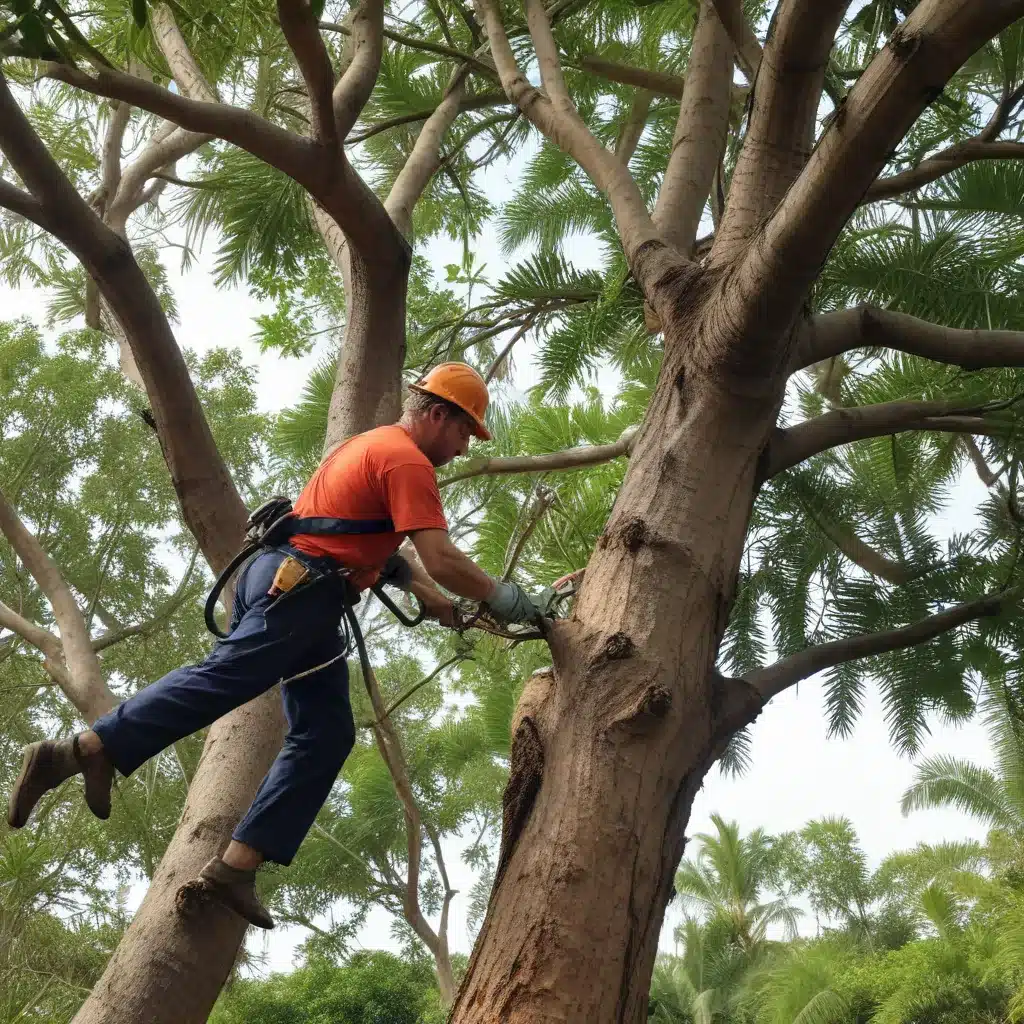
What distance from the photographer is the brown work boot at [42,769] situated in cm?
202

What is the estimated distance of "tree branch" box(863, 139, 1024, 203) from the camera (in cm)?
288

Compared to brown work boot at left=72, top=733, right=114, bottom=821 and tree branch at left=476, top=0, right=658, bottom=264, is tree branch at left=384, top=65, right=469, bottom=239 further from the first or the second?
brown work boot at left=72, top=733, right=114, bottom=821

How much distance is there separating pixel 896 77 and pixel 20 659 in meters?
9.57

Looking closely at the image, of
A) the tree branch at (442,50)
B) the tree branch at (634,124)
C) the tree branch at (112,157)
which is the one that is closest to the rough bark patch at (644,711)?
the tree branch at (442,50)

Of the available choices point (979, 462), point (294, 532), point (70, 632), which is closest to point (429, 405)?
point (294, 532)

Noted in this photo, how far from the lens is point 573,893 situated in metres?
1.64

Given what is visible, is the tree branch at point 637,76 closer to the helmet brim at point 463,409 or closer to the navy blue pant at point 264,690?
the helmet brim at point 463,409

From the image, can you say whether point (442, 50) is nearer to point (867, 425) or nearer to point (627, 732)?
point (867, 425)

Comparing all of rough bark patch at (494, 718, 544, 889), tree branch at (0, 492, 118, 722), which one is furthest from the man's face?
tree branch at (0, 492, 118, 722)

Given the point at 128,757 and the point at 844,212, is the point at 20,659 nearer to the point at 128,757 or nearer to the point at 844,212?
the point at 128,757

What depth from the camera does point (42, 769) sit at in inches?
80.3

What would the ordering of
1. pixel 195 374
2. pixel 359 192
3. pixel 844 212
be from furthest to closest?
pixel 195 374 → pixel 359 192 → pixel 844 212

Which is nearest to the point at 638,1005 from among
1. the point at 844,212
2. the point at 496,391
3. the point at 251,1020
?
the point at 844,212

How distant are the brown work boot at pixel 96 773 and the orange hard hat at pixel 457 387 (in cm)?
105
